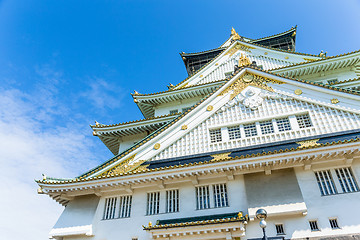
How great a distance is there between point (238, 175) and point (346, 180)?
4885mm

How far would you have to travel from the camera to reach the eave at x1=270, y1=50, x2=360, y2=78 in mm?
19531

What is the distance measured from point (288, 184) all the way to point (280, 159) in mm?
1511

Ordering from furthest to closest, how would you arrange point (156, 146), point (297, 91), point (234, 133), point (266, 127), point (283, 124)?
point (156, 146)
point (297, 91)
point (234, 133)
point (266, 127)
point (283, 124)

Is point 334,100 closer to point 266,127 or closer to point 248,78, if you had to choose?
point 266,127

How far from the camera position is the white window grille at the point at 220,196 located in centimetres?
1283

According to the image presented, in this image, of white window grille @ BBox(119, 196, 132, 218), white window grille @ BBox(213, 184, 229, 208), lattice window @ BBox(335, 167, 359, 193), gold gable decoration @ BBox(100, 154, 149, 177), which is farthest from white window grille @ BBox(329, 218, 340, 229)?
white window grille @ BBox(119, 196, 132, 218)

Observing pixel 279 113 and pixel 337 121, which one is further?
pixel 279 113

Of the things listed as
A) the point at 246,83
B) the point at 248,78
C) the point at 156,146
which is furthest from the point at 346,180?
the point at 156,146

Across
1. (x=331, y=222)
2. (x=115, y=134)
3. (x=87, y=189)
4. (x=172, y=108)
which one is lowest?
(x=331, y=222)

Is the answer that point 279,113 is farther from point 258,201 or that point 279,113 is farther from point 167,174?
point 167,174

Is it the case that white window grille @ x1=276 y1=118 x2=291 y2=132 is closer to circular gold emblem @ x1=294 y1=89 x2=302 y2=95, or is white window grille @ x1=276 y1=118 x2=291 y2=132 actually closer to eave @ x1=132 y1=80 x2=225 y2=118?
circular gold emblem @ x1=294 y1=89 x2=302 y2=95

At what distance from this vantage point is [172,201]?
44.7ft

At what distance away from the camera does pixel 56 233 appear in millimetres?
13664

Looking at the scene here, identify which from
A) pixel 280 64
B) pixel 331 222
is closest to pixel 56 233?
pixel 331 222
